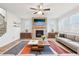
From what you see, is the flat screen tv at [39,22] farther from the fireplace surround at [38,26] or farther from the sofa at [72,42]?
the sofa at [72,42]

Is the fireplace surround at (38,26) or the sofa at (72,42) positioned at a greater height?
the fireplace surround at (38,26)

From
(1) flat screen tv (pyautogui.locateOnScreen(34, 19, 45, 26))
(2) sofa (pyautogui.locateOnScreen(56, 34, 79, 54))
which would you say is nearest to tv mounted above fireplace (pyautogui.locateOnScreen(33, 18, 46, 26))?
(1) flat screen tv (pyautogui.locateOnScreen(34, 19, 45, 26))

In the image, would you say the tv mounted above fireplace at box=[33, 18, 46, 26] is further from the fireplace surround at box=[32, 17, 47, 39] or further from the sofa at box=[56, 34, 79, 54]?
the sofa at box=[56, 34, 79, 54]

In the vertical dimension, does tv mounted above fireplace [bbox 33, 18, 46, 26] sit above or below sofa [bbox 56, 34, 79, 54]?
above

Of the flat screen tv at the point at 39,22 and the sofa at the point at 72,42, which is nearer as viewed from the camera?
the sofa at the point at 72,42

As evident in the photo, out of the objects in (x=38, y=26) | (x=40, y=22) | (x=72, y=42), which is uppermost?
(x=40, y=22)

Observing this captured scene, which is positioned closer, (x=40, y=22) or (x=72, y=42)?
(x=72, y=42)

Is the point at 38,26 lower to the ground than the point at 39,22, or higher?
lower

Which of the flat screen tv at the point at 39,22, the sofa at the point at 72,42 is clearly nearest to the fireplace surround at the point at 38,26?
the flat screen tv at the point at 39,22

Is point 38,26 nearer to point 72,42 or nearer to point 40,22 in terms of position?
point 40,22

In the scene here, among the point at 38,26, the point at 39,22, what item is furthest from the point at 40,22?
the point at 38,26

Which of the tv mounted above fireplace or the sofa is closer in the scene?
the sofa

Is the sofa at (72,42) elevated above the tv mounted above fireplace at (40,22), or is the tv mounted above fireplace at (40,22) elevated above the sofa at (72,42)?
the tv mounted above fireplace at (40,22)

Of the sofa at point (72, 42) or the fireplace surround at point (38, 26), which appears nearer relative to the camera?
the sofa at point (72, 42)
